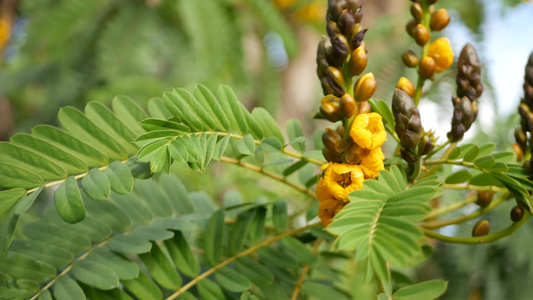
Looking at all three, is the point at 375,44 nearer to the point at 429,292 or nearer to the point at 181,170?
the point at 181,170

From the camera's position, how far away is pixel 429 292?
44 cm

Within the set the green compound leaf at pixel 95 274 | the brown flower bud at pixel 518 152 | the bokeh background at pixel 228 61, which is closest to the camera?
the green compound leaf at pixel 95 274

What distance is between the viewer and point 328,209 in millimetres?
445

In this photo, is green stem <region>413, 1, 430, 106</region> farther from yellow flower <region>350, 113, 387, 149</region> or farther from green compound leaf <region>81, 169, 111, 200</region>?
green compound leaf <region>81, 169, 111, 200</region>

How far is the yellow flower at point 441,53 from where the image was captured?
0.52m

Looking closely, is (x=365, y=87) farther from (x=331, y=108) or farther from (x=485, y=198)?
(x=485, y=198)

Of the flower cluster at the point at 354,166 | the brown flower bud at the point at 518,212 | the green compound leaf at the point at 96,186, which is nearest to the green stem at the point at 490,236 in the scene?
the brown flower bud at the point at 518,212

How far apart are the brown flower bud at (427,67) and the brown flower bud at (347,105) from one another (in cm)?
13

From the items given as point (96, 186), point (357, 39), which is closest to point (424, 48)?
point (357, 39)

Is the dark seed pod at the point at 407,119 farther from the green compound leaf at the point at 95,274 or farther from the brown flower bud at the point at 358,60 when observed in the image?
the green compound leaf at the point at 95,274

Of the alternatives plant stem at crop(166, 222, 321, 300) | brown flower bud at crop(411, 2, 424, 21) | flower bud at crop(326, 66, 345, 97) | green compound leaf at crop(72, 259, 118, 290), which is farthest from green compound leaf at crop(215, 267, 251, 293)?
brown flower bud at crop(411, 2, 424, 21)

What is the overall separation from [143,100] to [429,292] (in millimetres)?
Answer: 1470

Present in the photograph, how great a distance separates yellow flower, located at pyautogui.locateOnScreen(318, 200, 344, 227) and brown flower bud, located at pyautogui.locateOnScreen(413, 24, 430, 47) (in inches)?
8.2

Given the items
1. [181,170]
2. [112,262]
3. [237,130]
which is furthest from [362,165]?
[181,170]
